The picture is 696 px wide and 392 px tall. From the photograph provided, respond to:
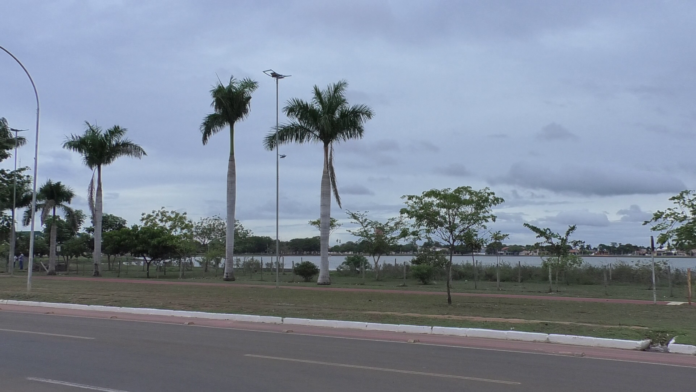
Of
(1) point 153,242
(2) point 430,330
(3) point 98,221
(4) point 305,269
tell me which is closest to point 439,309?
(2) point 430,330

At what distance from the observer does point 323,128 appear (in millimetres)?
33688

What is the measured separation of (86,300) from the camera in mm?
22922

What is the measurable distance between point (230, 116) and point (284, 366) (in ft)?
101

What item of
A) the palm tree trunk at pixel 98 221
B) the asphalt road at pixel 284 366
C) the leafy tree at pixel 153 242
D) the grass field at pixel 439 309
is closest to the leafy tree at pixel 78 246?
the leafy tree at pixel 153 242

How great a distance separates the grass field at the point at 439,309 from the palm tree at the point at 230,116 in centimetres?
998

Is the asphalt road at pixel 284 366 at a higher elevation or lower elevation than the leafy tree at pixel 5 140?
lower

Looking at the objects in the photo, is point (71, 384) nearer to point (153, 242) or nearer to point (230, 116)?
point (230, 116)

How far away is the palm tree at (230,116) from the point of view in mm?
39000

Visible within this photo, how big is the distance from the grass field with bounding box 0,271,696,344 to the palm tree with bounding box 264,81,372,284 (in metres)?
6.88

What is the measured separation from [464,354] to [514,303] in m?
12.6

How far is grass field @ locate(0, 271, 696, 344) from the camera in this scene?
15.9m

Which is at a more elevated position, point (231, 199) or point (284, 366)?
point (231, 199)

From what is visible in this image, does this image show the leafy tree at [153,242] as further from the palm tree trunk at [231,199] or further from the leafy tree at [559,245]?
the leafy tree at [559,245]

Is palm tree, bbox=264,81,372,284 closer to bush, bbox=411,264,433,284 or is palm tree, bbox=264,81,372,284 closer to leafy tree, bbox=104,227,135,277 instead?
bush, bbox=411,264,433,284
